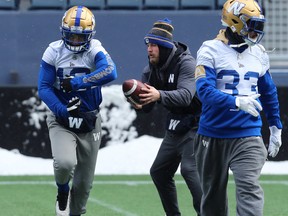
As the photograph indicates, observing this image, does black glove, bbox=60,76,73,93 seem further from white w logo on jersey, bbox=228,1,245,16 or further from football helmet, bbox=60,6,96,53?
white w logo on jersey, bbox=228,1,245,16

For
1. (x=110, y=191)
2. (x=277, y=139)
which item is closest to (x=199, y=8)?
(x=110, y=191)

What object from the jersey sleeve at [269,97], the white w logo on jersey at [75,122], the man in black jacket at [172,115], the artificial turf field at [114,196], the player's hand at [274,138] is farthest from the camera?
the artificial turf field at [114,196]

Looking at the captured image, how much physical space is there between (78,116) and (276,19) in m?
8.42

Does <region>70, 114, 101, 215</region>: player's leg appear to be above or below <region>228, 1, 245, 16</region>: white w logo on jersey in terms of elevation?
below

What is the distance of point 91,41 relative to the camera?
8.03 m

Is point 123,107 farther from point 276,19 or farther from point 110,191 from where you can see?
point 276,19

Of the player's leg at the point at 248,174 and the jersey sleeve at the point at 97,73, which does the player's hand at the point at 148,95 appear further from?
the player's leg at the point at 248,174

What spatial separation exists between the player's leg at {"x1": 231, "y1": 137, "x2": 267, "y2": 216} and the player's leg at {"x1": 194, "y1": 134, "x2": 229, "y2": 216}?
0.13 m

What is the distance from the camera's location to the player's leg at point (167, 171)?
321 inches

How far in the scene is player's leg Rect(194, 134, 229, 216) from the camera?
662cm

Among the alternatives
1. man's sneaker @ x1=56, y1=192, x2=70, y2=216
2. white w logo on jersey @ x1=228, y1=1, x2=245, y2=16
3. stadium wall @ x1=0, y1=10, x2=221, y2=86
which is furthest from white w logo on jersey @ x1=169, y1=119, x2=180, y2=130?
stadium wall @ x1=0, y1=10, x2=221, y2=86

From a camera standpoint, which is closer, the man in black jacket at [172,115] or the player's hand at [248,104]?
the player's hand at [248,104]

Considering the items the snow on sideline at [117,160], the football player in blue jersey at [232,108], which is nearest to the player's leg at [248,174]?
the football player in blue jersey at [232,108]

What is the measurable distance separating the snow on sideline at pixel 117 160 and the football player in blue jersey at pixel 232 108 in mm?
6606
